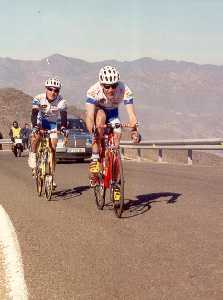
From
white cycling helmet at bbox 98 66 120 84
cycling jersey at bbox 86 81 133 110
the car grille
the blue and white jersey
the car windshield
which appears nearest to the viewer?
white cycling helmet at bbox 98 66 120 84

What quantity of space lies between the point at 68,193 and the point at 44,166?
927 mm

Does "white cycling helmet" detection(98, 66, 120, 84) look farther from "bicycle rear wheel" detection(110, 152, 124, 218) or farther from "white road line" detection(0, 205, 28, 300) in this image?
"white road line" detection(0, 205, 28, 300)

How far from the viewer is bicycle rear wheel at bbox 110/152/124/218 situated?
7766 mm

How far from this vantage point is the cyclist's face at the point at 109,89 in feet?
26.5

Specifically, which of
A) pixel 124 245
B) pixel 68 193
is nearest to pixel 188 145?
pixel 68 193

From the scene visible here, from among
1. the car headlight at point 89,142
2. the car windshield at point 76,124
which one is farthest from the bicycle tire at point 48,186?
the car windshield at point 76,124

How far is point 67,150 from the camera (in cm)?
2155

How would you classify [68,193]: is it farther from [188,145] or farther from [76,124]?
[76,124]

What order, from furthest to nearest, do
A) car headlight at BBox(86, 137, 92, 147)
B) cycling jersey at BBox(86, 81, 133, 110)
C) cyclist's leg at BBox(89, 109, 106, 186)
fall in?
car headlight at BBox(86, 137, 92, 147) → cyclist's leg at BBox(89, 109, 106, 186) → cycling jersey at BBox(86, 81, 133, 110)

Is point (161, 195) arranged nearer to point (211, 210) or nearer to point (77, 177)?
point (211, 210)

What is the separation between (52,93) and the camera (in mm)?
10203

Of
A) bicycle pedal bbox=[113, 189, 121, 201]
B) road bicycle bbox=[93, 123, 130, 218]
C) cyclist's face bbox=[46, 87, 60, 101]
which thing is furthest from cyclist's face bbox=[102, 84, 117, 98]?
cyclist's face bbox=[46, 87, 60, 101]

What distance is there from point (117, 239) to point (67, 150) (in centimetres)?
1542

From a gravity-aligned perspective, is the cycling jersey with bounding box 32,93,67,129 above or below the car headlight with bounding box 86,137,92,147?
above
